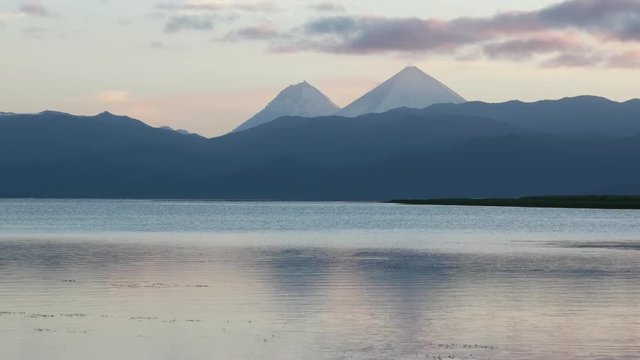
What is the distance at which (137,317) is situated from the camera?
44625mm

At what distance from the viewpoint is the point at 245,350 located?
119 feet

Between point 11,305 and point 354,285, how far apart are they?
17.8m

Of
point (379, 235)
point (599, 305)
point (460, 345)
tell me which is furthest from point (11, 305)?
point (379, 235)

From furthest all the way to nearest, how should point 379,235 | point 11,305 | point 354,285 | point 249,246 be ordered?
1. point 379,235
2. point 249,246
3. point 354,285
4. point 11,305

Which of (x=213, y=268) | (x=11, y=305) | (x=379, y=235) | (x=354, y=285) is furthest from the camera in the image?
(x=379, y=235)

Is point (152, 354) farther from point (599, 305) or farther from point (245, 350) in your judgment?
point (599, 305)

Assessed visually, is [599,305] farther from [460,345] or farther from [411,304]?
[460,345]

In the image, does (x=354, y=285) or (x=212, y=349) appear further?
(x=354, y=285)

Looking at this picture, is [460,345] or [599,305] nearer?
[460,345]

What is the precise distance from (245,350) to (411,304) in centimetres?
1424

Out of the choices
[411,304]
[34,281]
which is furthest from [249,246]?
[411,304]

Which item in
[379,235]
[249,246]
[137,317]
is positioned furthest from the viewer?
[379,235]

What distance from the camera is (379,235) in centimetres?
12975

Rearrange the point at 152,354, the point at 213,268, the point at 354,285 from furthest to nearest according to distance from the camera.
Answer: the point at 213,268, the point at 354,285, the point at 152,354
